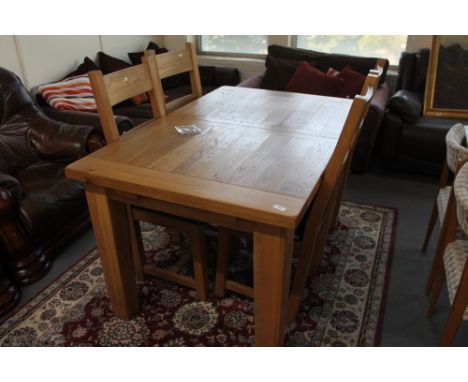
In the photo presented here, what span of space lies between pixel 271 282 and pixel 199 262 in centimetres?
60

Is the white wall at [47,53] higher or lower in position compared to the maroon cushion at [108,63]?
higher

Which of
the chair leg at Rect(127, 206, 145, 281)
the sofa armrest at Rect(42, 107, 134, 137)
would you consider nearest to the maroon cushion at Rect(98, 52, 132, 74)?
the sofa armrest at Rect(42, 107, 134, 137)

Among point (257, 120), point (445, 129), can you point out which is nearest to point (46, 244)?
point (257, 120)

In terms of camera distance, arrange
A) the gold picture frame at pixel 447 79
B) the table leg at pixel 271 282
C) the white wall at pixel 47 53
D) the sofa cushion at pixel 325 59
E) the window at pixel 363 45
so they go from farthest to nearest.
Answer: the window at pixel 363 45, the sofa cushion at pixel 325 59, the gold picture frame at pixel 447 79, the white wall at pixel 47 53, the table leg at pixel 271 282

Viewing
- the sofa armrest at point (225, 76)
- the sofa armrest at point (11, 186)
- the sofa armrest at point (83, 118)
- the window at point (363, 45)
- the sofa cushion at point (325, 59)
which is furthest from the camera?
the sofa armrest at point (225, 76)

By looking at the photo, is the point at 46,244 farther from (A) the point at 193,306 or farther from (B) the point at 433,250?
(B) the point at 433,250

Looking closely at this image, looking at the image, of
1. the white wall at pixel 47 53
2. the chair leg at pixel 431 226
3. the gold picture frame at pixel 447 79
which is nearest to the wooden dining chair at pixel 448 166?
the chair leg at pixel 431 226

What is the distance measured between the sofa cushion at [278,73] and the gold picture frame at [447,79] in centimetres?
115

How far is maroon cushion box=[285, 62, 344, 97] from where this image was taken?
3213mm

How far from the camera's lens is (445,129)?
2.97 m

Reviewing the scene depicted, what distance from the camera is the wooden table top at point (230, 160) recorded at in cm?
123

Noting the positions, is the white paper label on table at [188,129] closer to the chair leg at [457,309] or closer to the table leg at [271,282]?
the table leg at [271,282]

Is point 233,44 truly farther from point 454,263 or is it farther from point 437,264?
point 454,263

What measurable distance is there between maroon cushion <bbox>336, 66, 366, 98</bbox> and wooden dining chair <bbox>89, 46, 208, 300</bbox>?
1.57m
